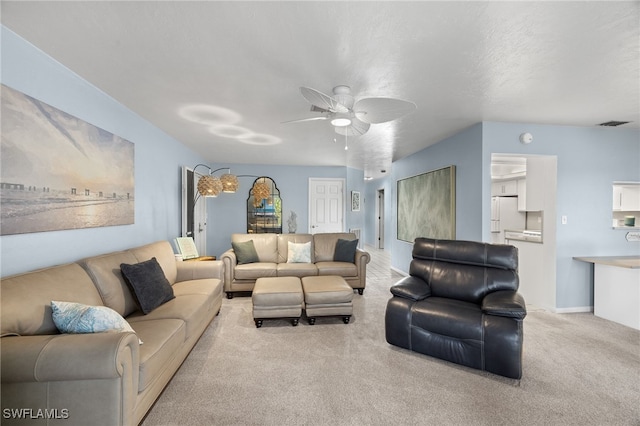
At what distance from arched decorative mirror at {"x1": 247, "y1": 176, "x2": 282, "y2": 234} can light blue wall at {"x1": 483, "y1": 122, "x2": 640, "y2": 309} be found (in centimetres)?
505

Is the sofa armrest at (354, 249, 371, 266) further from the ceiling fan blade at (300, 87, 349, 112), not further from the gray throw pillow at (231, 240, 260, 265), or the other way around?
the ceiling fan blade at (300, 87, 349, 112)

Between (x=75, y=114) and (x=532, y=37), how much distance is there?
349 centimetres

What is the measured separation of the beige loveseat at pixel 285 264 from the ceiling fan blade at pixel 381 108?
2.78 meters

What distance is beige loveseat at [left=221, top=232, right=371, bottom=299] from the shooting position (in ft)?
14.1

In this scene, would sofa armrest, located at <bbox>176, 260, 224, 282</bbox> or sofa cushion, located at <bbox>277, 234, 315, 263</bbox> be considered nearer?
sofa armrest, located at <bbox>176, 260, 224, 282</bbox>

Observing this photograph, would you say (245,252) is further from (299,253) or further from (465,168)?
(465,168)

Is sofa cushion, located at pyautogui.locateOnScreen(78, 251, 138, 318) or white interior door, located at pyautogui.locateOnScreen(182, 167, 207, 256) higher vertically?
white interior door, located at pyautogui.locateOnScreen(182, 167, 207, 256)

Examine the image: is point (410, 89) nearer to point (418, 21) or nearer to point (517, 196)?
point (418, 21)

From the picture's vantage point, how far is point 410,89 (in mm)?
2578

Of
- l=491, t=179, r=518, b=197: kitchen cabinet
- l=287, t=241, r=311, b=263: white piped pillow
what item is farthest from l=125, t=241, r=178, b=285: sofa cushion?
l=491, t=179, r=518, b=197: kitchen cabinet

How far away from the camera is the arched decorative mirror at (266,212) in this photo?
6.82 meters

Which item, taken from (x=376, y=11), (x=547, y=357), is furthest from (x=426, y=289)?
(x=376, y=11)

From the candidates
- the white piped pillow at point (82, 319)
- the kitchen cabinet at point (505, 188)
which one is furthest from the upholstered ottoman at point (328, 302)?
the kitchen cabinet at point (505, 188)

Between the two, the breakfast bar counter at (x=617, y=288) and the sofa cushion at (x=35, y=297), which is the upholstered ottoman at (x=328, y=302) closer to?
the sofa cushion at (x=35, y=297)
